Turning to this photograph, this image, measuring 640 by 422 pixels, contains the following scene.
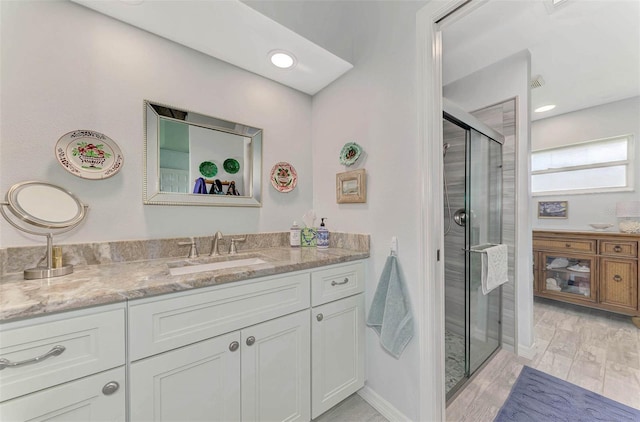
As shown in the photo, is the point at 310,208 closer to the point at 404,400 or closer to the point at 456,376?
the point at 404,400

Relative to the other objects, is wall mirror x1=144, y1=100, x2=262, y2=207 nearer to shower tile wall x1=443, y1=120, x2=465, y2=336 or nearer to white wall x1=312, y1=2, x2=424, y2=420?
white wall x1=312, y1=2, x2=424, y2=420

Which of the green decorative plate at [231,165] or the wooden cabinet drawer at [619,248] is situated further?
the wooden cabinet drawer at [619,248]

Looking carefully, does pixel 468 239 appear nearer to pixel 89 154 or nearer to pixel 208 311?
pixel 208 311

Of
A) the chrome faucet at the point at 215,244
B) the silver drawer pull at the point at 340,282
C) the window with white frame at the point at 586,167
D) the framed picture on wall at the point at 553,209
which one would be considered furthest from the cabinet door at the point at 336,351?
the window with white frame at the point at 586,167

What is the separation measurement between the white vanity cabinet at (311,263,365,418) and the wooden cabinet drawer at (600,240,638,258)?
119 inches

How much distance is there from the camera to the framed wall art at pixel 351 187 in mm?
1515

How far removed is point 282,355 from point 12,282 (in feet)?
3.55

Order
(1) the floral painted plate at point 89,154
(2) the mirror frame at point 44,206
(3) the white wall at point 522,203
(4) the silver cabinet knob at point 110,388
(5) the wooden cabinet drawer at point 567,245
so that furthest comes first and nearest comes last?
(5) the wooden cabinet drawer at point 567,245 → (3) the white wall at point 522,203 → (1) the floral painted plate at point 89,154 → (2) the mirror frame at point 44,206 → (4) the silver cabinet knob at point 110,388

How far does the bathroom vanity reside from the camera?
25.9 inches

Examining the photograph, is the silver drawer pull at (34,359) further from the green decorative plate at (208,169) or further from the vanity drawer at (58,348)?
the green decorative plate at (208,169)

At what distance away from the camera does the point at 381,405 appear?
1.39 m

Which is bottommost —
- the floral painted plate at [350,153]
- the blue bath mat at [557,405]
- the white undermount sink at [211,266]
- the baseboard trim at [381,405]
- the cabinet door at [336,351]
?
the blue bath mat at [557,405]

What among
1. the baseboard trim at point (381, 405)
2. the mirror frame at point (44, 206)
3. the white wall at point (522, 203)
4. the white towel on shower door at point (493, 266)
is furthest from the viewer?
the white wall at point (522, 203)

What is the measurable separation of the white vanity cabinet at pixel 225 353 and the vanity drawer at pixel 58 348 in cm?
6
